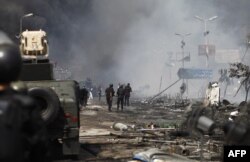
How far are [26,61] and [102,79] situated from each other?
244ft

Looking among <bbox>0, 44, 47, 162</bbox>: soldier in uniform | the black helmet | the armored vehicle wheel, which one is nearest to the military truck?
the armored vehicle wheel

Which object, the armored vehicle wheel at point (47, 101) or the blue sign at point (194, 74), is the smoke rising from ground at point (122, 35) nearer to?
the blue sign at point (194, 74)

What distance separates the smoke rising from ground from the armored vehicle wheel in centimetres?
6165

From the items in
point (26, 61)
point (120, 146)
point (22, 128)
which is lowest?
point (120, 146)

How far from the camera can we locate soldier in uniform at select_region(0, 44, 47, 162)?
3244 mm

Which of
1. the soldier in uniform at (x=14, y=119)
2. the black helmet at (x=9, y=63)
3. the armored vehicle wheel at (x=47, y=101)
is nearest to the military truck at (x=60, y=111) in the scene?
the armored vehicle wheel at (x=47, y=101)

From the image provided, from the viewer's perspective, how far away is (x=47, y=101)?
31.8 ft

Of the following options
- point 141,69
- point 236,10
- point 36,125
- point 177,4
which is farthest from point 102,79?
point 36,125

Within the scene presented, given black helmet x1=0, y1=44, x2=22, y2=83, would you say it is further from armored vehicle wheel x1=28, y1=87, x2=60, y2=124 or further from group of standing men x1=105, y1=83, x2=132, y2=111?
group of standing men x1=105, y1=83, x2=132, y2=111

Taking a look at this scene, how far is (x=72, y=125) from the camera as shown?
10258 millimetres

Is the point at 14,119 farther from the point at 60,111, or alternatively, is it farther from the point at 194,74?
the point at 194,74

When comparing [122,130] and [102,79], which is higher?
[102,79]

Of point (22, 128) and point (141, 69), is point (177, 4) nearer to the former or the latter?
point (141, 69)

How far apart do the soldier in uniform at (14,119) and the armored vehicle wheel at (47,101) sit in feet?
19.8
